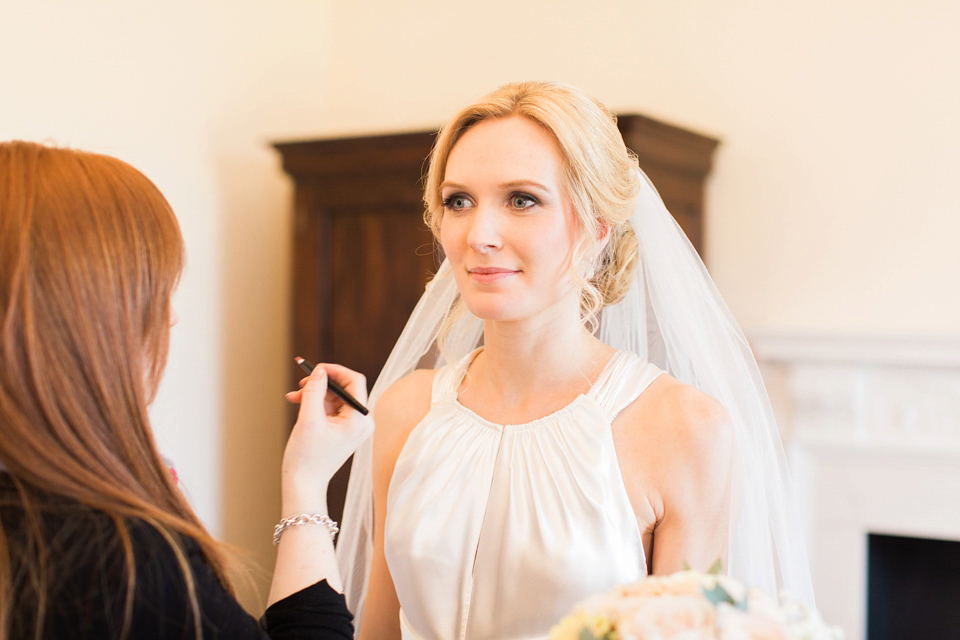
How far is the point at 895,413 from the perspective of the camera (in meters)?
2.46

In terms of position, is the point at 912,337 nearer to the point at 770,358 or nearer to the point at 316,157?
the point at 770,358

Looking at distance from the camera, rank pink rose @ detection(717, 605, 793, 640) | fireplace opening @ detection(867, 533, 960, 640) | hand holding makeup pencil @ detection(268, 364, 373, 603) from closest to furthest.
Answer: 1. pink rose @ detection(717, 605, 793, 640)
2. hand holding makeup pencil @ detection(268, 364, 373, 603)
3. fireplace opening @ detection(867, 533, 960, 640)

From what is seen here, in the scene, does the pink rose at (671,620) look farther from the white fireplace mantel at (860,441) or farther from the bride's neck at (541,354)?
the white fireplace mantel at (860,441)

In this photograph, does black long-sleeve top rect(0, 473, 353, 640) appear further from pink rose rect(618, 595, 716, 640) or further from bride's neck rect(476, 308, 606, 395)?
bride's neck rect(476, 308, 606, 395)

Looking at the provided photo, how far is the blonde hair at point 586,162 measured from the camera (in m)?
1.39

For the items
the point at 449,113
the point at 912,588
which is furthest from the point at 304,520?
the point at 449,113

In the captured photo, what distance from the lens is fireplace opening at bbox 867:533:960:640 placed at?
2525 mm

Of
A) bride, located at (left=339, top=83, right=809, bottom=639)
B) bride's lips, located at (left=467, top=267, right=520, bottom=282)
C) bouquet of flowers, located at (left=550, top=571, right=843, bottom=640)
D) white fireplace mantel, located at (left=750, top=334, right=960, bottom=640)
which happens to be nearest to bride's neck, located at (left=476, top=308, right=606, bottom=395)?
bride, located at (left=339, top=83, right=809, bottom=639)

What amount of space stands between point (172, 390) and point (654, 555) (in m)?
1.89

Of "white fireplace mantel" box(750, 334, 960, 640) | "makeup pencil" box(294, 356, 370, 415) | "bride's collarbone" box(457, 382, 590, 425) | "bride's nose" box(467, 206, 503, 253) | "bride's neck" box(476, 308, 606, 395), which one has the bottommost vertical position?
"white fireplace mantel" box(750, 334, 960, 640)

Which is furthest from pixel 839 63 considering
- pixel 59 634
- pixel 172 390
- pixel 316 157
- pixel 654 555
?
pixel 59 634

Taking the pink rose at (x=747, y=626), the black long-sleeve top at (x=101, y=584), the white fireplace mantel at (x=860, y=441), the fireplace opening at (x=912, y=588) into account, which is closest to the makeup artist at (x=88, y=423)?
the black long-sleeve top at (x=101, y=584)

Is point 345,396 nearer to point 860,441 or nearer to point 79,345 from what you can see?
point 79,345

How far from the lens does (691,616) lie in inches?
32.9
